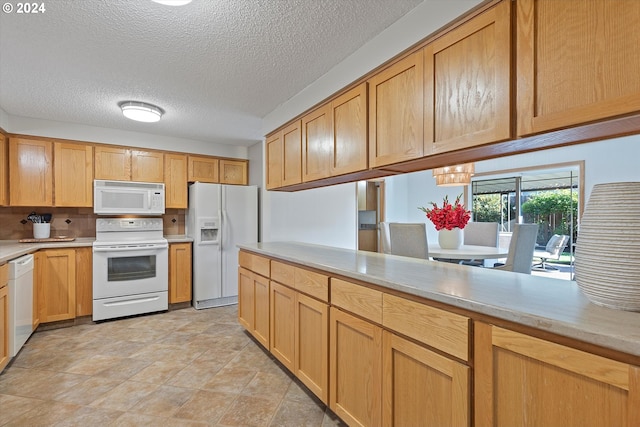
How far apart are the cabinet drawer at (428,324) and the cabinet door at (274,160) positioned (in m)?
2.02

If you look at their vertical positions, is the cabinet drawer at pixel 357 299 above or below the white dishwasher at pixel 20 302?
above

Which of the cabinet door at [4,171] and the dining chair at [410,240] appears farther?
Answer: the cabinet door at [4,171]

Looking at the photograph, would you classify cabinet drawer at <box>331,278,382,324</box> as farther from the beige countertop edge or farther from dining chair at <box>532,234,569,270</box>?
dining chair at <box>532,234,569,270</box>

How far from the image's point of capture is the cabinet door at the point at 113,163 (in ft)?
12.3

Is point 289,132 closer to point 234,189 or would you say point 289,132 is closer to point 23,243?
point 234,189

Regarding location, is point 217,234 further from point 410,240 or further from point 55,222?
point 410,240

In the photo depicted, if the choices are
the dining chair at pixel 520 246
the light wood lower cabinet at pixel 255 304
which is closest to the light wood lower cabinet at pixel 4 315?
the light wood lower cabinet at pixel 255 304

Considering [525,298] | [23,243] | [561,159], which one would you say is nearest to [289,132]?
[525,298]

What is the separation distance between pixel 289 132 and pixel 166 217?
8.56ft

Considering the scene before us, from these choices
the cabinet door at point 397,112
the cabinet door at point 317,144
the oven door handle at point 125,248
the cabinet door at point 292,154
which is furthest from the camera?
the oven door handle at point 125,248

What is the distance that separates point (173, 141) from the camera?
4.26m

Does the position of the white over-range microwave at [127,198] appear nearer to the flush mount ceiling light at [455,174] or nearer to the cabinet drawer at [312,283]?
the cabinet drawer at [312,283]

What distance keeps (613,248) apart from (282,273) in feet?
6.03

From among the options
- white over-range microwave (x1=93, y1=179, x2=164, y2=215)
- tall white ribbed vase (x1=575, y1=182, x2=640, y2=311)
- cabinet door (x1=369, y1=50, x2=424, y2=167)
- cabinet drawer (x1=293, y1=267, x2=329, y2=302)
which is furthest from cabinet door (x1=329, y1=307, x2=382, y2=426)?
white over-range microwave (x1=93, y1=179, x2=164, y2=215)
